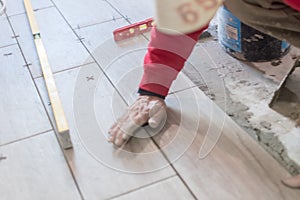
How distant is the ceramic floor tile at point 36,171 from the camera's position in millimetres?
1079

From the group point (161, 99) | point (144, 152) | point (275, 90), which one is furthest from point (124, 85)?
point (275, 90)

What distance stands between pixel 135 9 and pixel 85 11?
0.61 feet

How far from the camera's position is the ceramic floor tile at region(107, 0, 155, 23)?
1.71 m

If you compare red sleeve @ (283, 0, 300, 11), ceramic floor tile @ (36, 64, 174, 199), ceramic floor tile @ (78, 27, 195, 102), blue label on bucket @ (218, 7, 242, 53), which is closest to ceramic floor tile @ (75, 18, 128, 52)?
ceramic floor tile @ (78, 27, 195, 102)

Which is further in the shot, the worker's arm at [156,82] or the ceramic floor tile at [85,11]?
the ceramic floor tile at [85,11]

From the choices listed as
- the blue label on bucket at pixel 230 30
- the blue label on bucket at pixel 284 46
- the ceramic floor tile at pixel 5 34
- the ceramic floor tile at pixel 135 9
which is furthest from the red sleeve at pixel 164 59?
the ceramic floor tile at pixel 5 34

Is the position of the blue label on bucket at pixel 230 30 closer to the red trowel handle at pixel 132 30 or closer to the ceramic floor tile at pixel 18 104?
the red trowel handle at pixel 132 30

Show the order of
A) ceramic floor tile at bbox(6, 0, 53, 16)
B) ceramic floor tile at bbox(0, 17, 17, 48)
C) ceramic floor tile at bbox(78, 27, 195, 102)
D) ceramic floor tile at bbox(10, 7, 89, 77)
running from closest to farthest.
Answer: ceramic floor tile at bbox(78, 27, 195, 102), ceramic floor tile at bbox(10, 7, 89, 77), ceramic floor tile at bbox(0, 17, 17, 48), ceramic floor tile at bbox(6, 0, 53, 16)

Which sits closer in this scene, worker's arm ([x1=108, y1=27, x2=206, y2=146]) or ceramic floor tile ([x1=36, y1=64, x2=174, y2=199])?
ceramic floor tile ([x1=36, y1=64, x2=174, y2=199])

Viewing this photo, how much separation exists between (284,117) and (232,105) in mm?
132

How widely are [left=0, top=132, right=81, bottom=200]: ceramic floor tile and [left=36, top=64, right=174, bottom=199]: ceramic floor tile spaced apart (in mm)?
27

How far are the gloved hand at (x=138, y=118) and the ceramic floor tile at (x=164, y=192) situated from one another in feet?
0.51

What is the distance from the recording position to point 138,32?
1.61m

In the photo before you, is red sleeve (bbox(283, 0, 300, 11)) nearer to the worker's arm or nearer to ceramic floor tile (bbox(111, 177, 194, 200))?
the worker's arm
